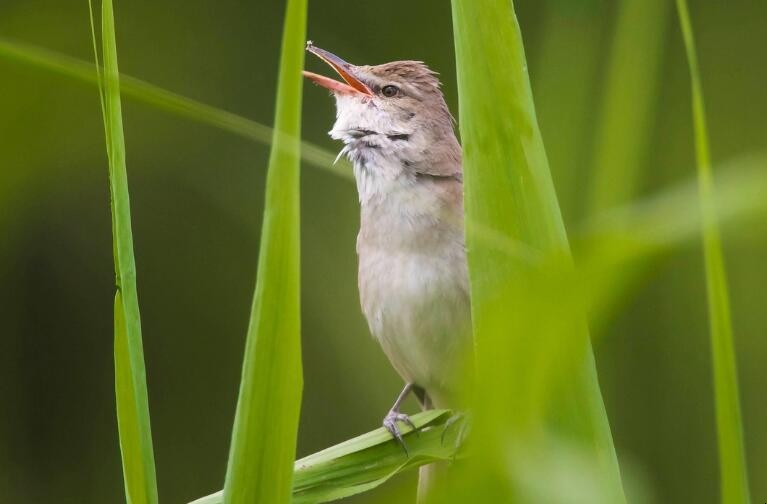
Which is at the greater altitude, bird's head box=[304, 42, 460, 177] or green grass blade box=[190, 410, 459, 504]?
bird's head box=[304, 42, 460, 177]

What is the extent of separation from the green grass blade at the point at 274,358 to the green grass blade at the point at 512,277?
0.15 m

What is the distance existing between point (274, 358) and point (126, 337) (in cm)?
18

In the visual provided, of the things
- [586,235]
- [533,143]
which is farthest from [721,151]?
[586,235]

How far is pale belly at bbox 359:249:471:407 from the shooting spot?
2.39 m

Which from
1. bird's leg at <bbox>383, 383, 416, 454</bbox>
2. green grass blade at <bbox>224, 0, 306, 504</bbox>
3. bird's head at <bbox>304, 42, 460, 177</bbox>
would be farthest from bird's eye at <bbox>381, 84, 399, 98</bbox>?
green grass blade at <bbox>224, 0, 306, 504</bbox>

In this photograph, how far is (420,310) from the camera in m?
2.43

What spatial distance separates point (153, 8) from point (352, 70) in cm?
193

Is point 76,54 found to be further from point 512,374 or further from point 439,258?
point 512,374

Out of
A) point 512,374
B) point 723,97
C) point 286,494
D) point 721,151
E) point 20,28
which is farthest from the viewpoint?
point 20,28

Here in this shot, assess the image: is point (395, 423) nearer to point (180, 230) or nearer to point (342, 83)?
point (342, 83)

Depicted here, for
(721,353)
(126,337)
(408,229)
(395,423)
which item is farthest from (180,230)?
(721,353)

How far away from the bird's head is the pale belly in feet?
0.73

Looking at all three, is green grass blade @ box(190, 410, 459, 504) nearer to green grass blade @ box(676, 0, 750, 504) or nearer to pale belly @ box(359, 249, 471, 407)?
green grass blade @ box(676, 0, 750, 504)

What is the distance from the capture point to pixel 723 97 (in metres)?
3.45
